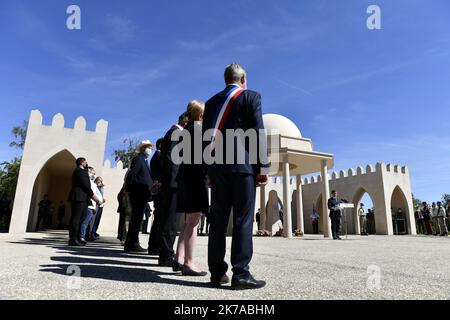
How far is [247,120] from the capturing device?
2.95m

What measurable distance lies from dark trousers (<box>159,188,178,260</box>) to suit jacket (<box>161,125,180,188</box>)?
11cm

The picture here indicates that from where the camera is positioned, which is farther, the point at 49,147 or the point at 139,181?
the point at 49,147

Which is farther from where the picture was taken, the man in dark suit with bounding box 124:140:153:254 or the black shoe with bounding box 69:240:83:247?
the black shoe with bounding box 69:240:83:247

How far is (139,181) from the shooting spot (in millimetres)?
5543

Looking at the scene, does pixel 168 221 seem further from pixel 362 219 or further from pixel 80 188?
pixel 362 219

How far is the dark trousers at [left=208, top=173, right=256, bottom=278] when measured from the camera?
2.69m

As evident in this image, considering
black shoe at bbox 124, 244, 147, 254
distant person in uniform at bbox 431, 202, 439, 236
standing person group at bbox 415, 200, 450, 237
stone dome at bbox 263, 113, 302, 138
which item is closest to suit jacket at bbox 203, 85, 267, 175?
black shoe at bbox 124, 244, 147, 254

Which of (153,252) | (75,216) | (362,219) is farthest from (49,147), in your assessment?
(362,219)

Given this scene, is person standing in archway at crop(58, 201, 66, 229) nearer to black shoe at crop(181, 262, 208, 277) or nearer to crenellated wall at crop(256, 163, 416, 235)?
crenellated wall at crop(256, 163, 416, 235)

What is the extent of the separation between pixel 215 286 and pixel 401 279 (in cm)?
184

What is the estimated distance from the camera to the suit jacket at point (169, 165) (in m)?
4.16

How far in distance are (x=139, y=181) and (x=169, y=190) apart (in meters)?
1.59
